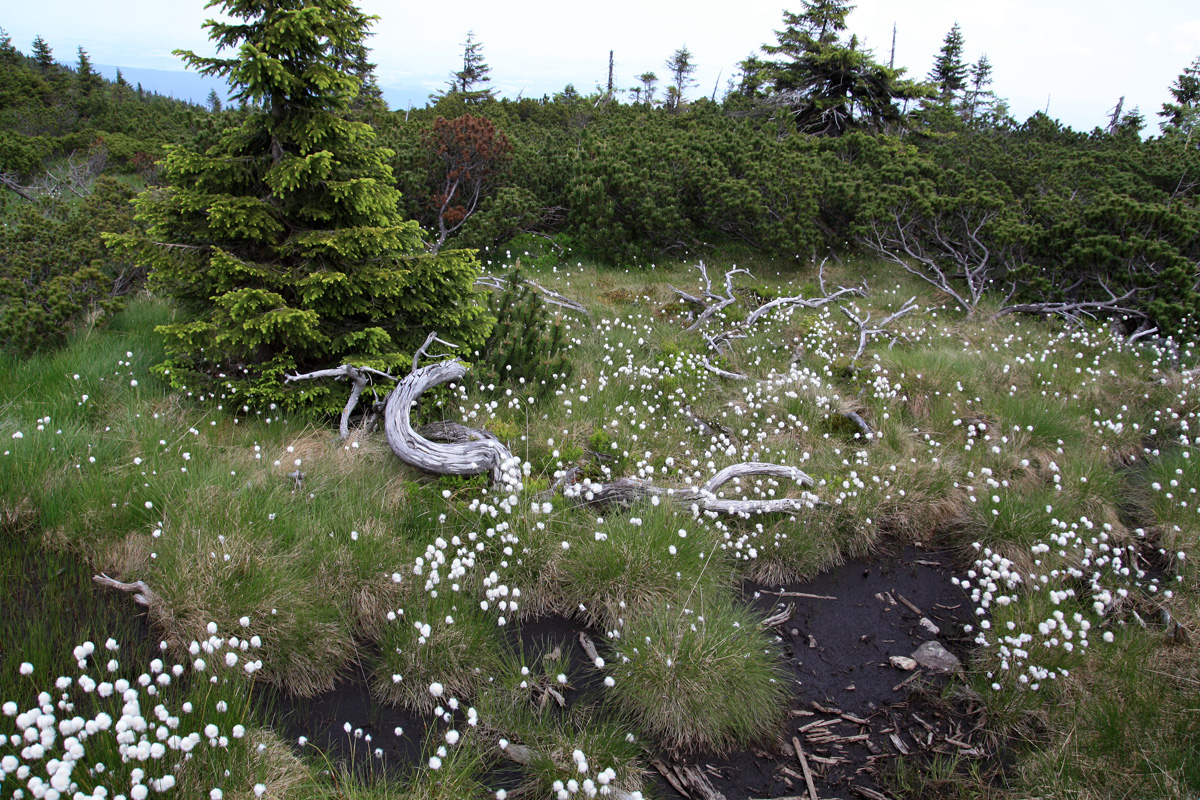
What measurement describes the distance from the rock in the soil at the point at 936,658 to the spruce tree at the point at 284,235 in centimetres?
506

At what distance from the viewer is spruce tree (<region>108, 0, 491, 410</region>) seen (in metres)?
5.80

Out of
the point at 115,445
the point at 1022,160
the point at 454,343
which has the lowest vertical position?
the point at 115,445

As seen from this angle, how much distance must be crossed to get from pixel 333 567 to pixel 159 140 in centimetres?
2118

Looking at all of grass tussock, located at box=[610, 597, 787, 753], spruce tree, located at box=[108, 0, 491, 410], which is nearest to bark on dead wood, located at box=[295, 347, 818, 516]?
spruce tree, located at box=[108, 0, 491, 410]

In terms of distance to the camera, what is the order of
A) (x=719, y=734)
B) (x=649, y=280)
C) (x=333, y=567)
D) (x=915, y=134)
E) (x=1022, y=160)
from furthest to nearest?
(x=915, y=134) < (x=1022, y=160) < (x=649, y=280) < (x=333, y=567) < (x=719, y=734)

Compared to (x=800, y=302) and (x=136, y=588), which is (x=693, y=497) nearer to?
(x=136, y=588)

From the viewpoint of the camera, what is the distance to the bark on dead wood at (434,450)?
5.77 meters

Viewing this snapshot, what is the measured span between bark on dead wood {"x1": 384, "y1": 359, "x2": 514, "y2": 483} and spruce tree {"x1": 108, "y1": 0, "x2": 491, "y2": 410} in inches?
17.6

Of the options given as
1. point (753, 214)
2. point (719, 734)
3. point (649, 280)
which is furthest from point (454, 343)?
point (753, 214)

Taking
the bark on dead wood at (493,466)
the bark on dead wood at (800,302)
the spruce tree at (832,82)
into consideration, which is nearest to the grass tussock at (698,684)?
the bark on dead wood at (493,466)

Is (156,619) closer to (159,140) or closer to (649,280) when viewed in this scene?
(649,280)

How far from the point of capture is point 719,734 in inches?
158

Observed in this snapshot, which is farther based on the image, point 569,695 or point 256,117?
point 256,117

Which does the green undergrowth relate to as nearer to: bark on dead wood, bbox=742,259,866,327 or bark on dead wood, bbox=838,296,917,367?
bark on dead wood, bbox=838,296,917,367
